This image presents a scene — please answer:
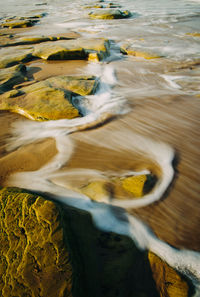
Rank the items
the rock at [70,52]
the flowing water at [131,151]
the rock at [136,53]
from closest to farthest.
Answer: the flowing water at [131,151] < the rock at [70,52] < the rock at [136,53]

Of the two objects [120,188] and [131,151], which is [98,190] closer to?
[120,188]

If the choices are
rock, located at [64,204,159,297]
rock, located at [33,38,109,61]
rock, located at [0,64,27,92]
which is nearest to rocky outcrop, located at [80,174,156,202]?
rock, located at [64,204,159,297]

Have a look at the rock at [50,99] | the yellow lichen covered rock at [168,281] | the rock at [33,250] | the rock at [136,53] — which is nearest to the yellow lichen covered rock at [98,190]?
the rock at [33,250]

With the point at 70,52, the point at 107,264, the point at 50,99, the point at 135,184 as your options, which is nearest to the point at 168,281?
the point at 107,264

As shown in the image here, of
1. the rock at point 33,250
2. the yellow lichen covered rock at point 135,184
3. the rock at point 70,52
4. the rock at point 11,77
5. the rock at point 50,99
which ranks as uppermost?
the rock at point 70,52

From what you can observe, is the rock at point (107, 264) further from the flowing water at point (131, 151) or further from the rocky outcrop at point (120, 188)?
the rocky outcrop at point (120, 188)

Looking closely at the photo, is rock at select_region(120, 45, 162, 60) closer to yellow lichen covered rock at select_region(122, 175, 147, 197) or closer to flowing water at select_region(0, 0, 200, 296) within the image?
flowing water at select_region(0, 0, 200, 296)
